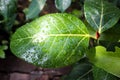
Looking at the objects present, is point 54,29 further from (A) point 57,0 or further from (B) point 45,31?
(A) point 57,0

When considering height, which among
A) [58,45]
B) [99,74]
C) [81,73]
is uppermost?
[58,45]

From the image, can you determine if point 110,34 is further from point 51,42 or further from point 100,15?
point 51,42

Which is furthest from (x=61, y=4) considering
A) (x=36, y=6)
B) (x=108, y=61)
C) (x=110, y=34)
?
(x=108, y=61)

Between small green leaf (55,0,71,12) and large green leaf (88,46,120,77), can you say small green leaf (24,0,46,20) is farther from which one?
large green leaf (88,46,120,77)

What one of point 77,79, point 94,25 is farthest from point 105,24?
point 77,79

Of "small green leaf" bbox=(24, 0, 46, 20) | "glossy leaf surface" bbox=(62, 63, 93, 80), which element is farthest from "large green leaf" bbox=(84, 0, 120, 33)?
"glossy leaf surface" bbox=(62, 63, 93, 80)

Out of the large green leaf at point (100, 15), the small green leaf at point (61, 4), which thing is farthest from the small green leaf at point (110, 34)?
the small green leaf at point (61, 4)
